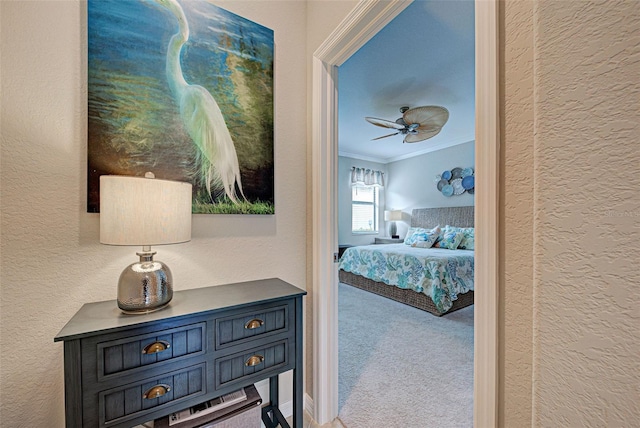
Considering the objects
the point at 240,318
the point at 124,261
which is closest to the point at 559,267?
the point at 240,318

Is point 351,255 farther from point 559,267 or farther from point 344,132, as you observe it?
point 559,267

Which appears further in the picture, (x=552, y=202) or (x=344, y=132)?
(x=344, y=132)

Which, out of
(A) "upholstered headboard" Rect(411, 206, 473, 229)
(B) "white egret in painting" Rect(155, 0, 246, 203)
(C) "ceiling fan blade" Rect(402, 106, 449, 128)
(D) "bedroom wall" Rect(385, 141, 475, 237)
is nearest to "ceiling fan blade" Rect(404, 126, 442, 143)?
(C) "ceiling fan blade" Rect(402, 106, 449, 128)

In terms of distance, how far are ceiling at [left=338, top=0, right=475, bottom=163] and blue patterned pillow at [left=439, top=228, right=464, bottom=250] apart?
179 centimetres

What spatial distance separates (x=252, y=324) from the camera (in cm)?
113

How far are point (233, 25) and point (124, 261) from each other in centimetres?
135

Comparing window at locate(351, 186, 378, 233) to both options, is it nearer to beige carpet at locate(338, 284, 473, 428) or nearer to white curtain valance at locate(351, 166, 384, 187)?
white curtain valance at locate(351, 166, 384, 187)

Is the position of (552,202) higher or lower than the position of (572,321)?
higher

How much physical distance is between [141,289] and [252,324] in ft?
1.48

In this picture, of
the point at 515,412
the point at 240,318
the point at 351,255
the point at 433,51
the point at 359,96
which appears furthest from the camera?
the point at 351,255

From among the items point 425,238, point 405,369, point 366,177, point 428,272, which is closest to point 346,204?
point 366,177

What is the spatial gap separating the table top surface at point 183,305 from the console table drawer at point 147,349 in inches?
2.1

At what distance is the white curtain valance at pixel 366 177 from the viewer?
241 inches

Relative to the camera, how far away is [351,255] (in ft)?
15.1
